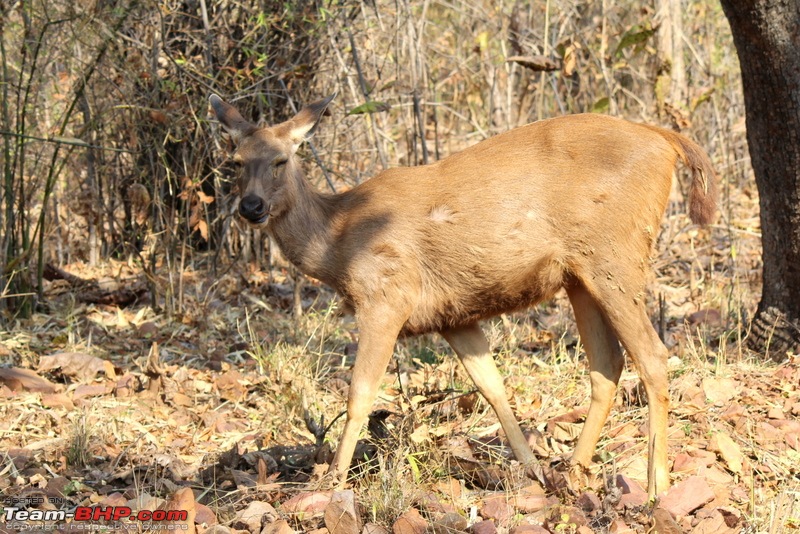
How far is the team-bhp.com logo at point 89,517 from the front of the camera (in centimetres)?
440

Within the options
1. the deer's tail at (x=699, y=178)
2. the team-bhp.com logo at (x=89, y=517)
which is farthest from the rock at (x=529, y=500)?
the deer's tail at (x=699, y=178)

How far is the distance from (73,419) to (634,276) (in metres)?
3.71

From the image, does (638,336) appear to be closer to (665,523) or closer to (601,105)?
(665,523)

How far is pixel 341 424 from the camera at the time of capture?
247 inches

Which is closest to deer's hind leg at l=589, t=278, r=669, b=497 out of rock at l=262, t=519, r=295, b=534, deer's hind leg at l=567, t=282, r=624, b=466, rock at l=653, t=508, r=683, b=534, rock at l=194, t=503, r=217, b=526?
deer's hind leg at l=567, t=282, r=624, b=466

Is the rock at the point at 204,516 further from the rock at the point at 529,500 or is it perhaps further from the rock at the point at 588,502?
the rock at the point at 588,502

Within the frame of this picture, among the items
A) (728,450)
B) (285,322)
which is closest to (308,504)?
(728,450)

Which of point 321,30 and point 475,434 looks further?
point 321,30

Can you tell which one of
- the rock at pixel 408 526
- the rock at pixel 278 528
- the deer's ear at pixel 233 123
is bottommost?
the rock at pixel 278 528

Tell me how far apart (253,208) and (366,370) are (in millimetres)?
1179

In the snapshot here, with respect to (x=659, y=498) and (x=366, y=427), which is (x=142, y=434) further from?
(x=659, y=498)

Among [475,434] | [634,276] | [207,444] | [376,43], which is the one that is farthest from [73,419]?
[376,43]

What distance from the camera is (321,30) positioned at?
28.4ft

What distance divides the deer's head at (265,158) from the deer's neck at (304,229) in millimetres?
Result: 50
